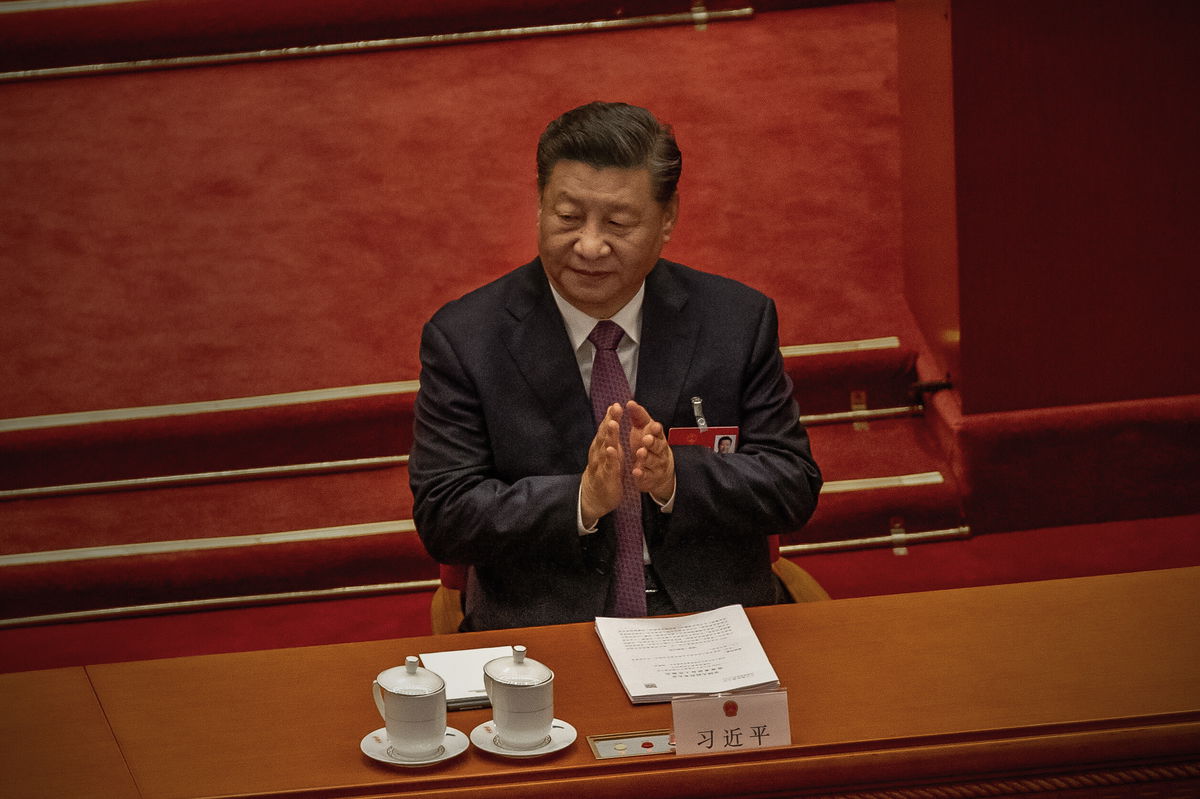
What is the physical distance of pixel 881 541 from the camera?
134 inches

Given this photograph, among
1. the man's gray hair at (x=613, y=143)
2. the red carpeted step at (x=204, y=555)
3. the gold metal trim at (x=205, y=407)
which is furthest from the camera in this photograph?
the gold metal trim at (x=205, y=407)

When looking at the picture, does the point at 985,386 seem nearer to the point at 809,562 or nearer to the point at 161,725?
the point at 809,562

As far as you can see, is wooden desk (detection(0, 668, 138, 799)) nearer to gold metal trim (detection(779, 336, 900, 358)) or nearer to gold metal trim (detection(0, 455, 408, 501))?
gold metal trim (detection(0, 455, 408, 501))

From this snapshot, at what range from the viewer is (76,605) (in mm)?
3311

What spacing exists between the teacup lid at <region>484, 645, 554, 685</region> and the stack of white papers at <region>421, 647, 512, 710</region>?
0.30ft

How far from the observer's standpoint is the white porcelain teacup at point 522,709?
1.59m

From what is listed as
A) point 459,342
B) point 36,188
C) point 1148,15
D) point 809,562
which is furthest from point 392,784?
point 36,188

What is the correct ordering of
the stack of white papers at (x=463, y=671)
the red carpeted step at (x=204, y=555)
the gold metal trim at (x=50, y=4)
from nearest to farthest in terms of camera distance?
1. the stack of white papers at (x=463, y=671)
2. the red carpeted step at (x=204, y=555)
3. the gold metal trim at (x=50, y=4)

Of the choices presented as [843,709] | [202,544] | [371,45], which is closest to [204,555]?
[202,544]

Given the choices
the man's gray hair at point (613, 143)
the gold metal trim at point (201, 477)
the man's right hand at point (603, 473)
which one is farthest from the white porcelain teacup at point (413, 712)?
the gold metal trim at point (201, 477)

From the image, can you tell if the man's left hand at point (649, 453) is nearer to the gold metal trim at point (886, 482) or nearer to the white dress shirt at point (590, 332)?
the white dress shirt at point (590, 332)

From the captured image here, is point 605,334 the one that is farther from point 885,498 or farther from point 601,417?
point 885,498

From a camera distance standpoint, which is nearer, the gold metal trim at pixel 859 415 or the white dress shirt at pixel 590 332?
the white dress shirt at pixel 590 332

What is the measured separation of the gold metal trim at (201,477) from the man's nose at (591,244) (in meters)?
1.58
